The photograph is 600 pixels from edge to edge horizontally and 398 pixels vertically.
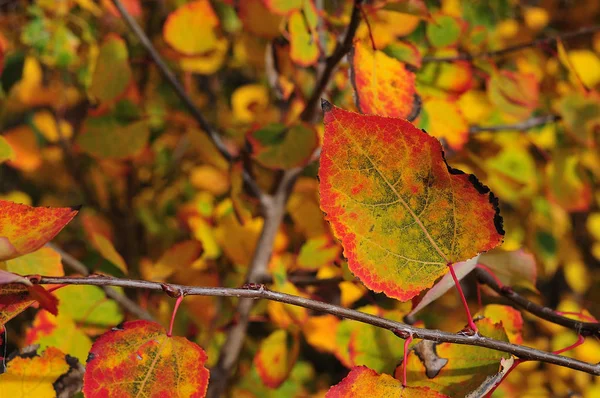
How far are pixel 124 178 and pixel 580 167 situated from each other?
932 mm

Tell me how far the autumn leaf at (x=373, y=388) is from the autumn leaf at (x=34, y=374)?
0.23 metres

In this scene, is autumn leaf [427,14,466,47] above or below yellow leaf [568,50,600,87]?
above

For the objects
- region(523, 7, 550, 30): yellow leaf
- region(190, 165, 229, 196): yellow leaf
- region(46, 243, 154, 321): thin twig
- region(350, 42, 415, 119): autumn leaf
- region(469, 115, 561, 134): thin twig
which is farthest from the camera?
Result: region(523, 7, 550, 30): yellow leaf

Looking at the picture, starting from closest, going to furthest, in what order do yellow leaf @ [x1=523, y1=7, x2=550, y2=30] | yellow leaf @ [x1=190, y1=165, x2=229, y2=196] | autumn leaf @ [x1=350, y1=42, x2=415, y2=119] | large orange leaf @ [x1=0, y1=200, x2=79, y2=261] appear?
1. large orange leaf @ [x1=0, y1=200, x2=79, y2=261]
2. autumn leaf @ [x1=350, y1=42, x2=415, y2=119]
3. yellow leaf @ [x1=190, y1=165, x2=229, y2=196]
4. yellow leaf @ [x1=523, y1=7, x2=550, y2=30]

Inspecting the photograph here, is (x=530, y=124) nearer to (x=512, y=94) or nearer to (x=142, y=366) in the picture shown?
(x=512, y=94)

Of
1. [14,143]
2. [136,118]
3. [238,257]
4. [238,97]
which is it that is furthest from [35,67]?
[238,257]

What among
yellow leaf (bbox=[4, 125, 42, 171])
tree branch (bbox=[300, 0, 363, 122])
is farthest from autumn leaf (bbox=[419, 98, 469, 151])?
yellow leaf (bbox=[4, 125, 42, 171])

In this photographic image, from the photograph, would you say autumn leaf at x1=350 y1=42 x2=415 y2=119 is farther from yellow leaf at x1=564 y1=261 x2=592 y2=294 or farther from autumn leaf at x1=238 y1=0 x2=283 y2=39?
yellow leaf at x1=564 y1=261 x2=592 y2=294

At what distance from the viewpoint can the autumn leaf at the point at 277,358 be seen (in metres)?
0.79

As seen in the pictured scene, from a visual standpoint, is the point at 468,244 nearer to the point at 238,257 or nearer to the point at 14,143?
the point at 238,257

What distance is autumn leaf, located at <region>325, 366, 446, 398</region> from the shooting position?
1.28 feet

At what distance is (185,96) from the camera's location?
2.58 ft

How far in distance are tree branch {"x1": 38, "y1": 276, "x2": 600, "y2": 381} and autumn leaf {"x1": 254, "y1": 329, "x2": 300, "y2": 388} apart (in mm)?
412

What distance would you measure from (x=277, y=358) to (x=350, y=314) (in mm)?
427
